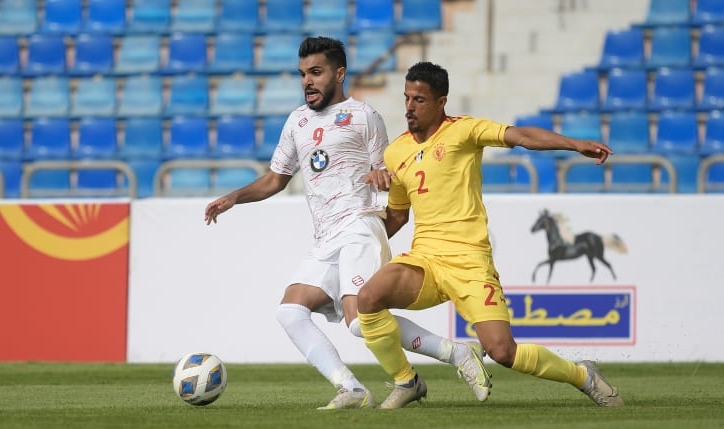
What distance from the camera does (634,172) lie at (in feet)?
47.0

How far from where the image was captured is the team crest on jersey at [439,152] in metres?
7.03

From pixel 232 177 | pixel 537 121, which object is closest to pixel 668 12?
pixel 537 121

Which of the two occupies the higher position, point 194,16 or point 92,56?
point 194,16

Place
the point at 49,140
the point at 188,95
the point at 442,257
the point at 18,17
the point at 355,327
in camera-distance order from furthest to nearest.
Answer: the point at 18,17
the point at 188,95
the point at 49,140
the point at 355,327
the point at 442,257

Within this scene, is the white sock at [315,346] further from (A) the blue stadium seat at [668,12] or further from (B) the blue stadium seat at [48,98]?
(B) the blue stadium seat at [48,98]

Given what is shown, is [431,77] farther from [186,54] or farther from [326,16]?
[186,54]

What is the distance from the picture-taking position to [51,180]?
1592 cm

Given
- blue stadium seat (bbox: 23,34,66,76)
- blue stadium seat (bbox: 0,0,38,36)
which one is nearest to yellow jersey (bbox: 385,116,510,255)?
blue stadium seat (bbox: 23,34,66,76)

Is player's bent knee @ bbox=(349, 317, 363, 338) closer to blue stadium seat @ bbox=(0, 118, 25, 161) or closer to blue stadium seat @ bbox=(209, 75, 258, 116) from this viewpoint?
blue stadium seat @ bbox=(209, 75, 258, 116)

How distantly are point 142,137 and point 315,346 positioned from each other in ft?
32.6

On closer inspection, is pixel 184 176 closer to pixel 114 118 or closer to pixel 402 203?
pixel 114 118

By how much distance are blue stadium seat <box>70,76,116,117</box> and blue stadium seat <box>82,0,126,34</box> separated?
1129 millimetres

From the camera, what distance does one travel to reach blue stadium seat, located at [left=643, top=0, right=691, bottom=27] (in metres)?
16.6

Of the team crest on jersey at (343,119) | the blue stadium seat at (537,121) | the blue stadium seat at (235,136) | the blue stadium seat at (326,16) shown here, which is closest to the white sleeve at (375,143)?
the team crest on jersey at (343,119)
